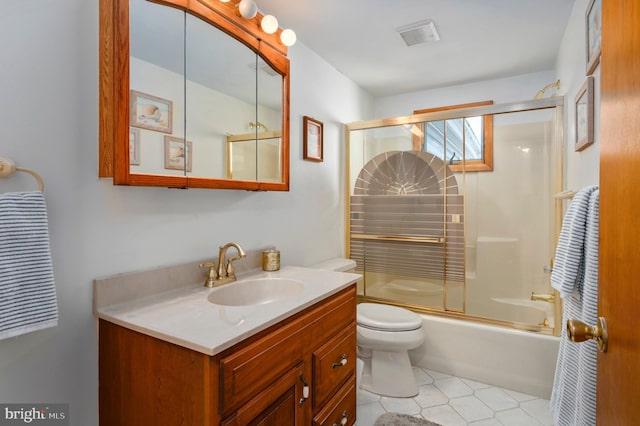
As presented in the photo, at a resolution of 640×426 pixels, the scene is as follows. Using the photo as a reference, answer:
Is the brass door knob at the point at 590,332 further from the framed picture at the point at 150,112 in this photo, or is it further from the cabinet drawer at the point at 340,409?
the framed picture at the point at 150,112

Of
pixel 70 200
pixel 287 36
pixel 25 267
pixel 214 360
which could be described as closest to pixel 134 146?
pixel 70 200

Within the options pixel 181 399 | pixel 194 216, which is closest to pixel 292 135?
pixel 194 216

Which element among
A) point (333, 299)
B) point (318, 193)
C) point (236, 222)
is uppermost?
point (318, 193)

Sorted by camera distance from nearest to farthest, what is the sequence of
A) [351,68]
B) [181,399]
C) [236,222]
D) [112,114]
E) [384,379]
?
[181,399], [112,114], [236,222], [384,379], [351,68]

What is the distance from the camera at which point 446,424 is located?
5.83 feet

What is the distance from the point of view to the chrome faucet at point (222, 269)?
1.45 meters

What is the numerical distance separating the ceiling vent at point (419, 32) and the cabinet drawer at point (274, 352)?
1703 millimetres

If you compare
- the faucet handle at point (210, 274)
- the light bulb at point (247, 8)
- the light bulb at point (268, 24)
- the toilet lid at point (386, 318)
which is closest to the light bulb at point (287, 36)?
the light bulb at point (268, 24)

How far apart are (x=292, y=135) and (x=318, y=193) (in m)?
0.50

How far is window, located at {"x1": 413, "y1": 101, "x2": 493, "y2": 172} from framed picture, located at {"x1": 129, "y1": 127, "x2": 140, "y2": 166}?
199 centimetres

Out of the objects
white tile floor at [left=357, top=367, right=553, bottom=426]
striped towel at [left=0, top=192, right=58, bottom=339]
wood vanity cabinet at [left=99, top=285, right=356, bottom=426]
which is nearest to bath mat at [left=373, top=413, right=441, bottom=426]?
white tile floor at [left=357, top=367, right=553, bottom=426]

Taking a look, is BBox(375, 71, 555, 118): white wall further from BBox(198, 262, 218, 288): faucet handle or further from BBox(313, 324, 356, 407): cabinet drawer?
BBox(198, 262, 218, 288): faucet handle

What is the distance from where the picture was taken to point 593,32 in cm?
144

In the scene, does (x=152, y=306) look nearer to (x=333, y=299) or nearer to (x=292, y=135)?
(x=333, y=299)
